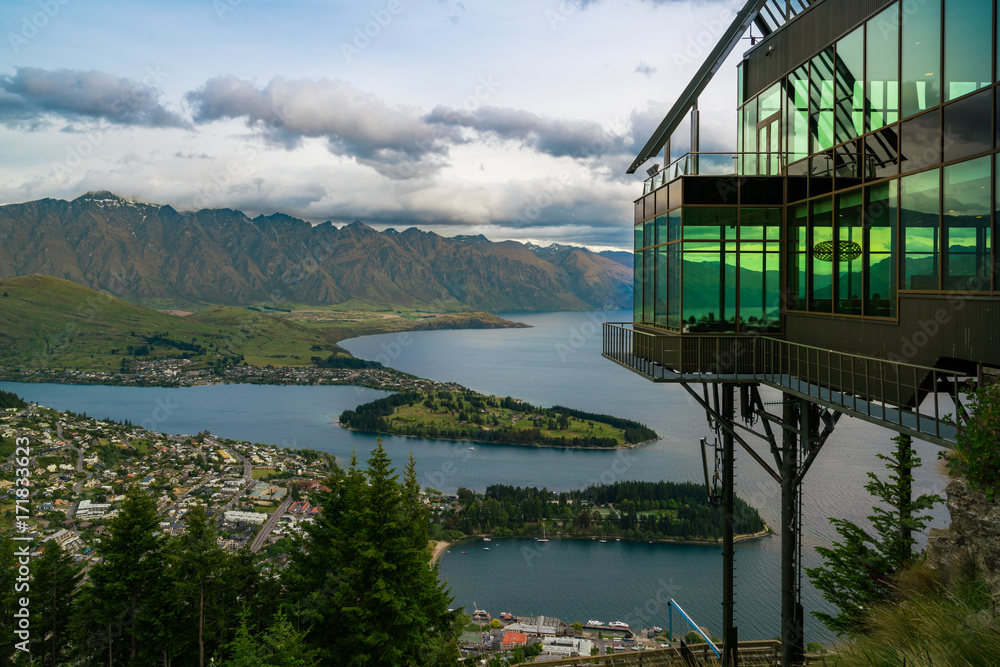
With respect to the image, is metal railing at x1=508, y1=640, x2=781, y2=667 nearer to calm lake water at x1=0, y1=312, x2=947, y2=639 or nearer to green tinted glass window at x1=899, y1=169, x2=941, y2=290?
calm lake water at x1=0, y1=312, x2=947, y2=639

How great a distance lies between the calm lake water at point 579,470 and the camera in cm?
5119

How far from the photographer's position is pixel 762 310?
1196 centimetres

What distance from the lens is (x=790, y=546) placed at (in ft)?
34.6

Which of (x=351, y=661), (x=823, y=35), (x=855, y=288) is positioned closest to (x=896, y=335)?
(x=855, y=288)

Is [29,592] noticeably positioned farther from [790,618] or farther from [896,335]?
[896,335]

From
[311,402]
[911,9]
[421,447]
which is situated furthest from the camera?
[311,402]

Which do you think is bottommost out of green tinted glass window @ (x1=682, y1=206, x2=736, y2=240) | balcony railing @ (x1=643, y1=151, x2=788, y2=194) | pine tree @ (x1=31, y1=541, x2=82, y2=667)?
pine tree @ (x1=31, y1=541, x2=82, y2=667)

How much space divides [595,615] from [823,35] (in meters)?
48.7

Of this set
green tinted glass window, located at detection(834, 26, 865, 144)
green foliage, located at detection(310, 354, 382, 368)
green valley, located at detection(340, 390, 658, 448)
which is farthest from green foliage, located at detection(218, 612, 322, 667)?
green foliage, located at detection(310, 354, 382, 368)

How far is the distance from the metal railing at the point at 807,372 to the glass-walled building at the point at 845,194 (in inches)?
12.9

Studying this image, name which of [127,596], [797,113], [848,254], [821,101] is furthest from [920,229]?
[127,596]

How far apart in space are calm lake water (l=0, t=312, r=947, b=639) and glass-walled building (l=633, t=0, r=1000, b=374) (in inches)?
307

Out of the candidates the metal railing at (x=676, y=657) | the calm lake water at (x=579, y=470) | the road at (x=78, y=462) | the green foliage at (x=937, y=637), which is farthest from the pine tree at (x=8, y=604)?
the road at (x=78, y=462)

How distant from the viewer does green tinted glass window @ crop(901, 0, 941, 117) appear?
8.14 meters
